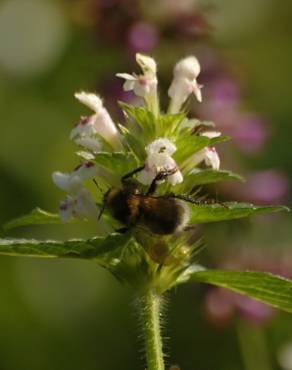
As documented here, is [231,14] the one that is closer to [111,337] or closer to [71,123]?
[71,123]

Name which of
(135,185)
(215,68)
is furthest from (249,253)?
(135,185)

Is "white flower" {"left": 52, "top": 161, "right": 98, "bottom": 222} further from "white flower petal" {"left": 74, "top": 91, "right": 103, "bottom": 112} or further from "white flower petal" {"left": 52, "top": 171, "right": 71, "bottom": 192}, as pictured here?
"white flower petal" {"left": 74, "top": 91, "right": 103, "bottom": 112}

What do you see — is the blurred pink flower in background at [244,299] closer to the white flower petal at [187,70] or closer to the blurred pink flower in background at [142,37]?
the blurred pink flower in background at [142,37]

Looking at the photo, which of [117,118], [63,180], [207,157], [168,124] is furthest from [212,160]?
[117,118]

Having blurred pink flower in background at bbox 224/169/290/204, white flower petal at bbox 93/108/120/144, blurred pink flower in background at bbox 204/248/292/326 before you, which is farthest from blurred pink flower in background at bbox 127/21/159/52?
white flower petal at bbox 93/108/120/144

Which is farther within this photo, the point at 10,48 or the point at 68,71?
the point at 10,48

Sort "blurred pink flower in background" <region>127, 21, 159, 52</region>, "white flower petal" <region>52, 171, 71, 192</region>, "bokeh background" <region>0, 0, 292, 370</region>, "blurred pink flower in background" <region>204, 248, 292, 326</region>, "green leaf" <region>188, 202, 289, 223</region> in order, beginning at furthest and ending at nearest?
"blurred pink flower in background" <region>127, 21, 159, 52</region>, "bokeh background" <region>0, 0, 292, 370</region>, "blurred pink flower in background" <region>204, 248, 292, 326</region>, "white flower petal" <region>52, 171, 71, 192</region>, "green leaf" <region>188, 202, 289, 223</region>
